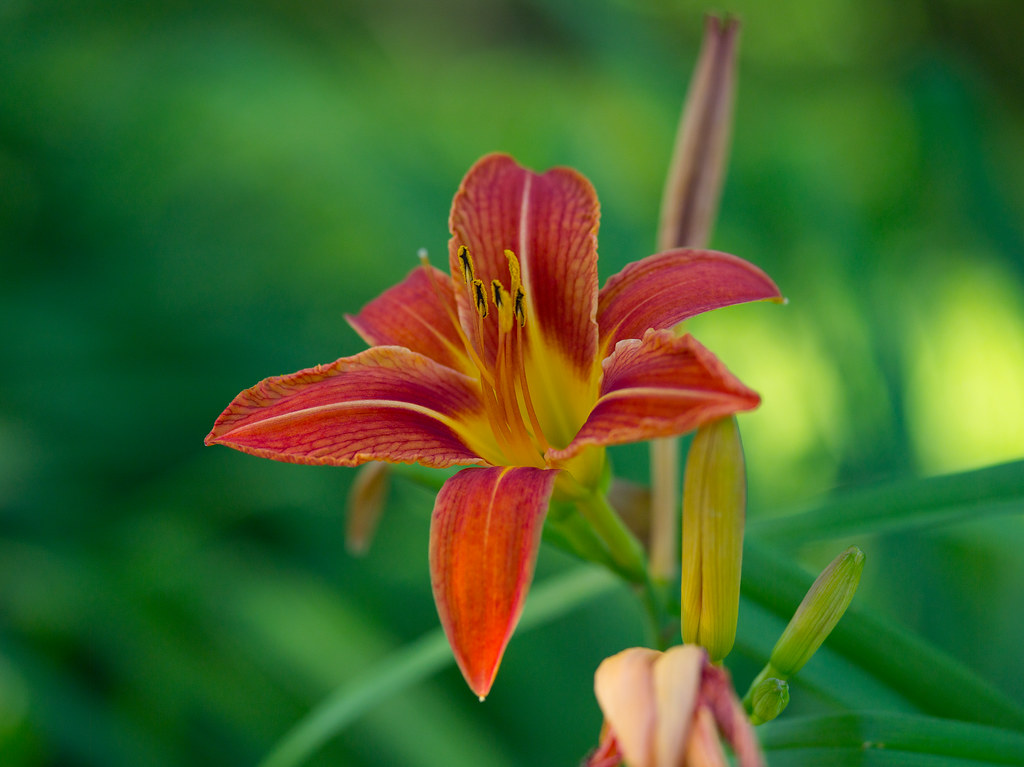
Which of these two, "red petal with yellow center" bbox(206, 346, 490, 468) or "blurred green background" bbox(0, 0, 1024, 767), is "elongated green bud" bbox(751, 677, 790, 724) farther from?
"blurred green background" bbox(0, 0, 1024, 767)

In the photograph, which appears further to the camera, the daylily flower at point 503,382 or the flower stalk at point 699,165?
the flower stalk at point 699,165

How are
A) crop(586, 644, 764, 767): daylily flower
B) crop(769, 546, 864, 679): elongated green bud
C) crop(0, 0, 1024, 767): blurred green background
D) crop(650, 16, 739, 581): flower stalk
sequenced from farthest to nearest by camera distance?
1. crop(0, 0, 1024, 767): blurred green background
2. crop(650, 16, 739, 581): flower stalk
3. crop(769, 546, 864, 679): elongated green bud
4. crop(586, 644, 764, 767): daylily flower

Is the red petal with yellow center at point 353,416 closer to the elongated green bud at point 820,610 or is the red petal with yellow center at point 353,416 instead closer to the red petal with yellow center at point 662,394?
the red petal with yellow center at point 662,394

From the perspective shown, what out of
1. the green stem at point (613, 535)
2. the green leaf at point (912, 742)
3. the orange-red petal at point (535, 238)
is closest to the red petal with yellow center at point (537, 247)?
the orange-red petal at point (535, 238)

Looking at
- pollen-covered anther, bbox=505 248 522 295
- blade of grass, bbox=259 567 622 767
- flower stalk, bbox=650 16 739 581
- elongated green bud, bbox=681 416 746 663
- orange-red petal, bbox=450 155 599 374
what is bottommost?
blade of grass, bbox=259 567 622 767

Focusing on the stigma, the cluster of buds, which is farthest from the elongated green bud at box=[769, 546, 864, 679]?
the stigma

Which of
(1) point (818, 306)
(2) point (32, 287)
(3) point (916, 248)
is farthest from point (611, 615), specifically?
(2) point (32, 287)

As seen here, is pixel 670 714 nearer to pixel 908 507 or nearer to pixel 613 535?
pixel 613 535
